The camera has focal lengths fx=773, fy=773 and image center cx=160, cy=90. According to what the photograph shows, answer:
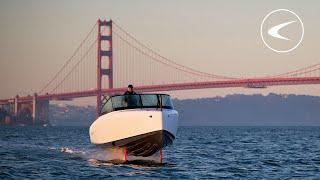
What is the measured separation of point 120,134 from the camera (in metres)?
27.9

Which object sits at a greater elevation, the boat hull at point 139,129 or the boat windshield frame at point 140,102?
the boat windshield frame at point 140,102

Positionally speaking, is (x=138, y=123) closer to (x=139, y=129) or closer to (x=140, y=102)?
(x=139, y=129)

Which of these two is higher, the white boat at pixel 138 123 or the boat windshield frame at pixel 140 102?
the boat windshield frame at pixel 140 102

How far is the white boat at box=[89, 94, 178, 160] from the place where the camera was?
88.9ft

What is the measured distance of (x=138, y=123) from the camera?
89.5 ft

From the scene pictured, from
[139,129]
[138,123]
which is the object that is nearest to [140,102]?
[138,123]

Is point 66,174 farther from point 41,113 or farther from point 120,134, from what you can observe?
point 41,113

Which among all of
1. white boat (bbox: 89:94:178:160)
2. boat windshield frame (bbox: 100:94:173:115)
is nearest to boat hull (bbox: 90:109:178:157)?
white boat (bbox: 89:94:178:160)

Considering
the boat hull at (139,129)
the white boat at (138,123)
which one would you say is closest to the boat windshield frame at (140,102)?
the white boat at (138,123)

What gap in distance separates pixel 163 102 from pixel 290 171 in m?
5.33

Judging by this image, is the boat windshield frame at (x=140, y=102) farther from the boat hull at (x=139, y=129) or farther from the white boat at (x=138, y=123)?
the boat hull at (x=139, y=129)

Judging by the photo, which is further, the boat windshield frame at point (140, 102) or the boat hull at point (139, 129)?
the boat windshield frame at point (140, 102)

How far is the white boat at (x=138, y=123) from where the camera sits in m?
27.1

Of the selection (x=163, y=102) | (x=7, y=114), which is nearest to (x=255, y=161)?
(x=163, y=102)
